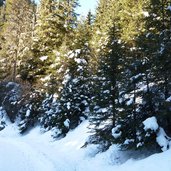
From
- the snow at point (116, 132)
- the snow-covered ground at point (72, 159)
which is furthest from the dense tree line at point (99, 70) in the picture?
the snow-covered ground at point (72, 159)

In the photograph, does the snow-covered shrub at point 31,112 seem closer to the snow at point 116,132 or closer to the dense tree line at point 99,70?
the dense tree line at point 99,70

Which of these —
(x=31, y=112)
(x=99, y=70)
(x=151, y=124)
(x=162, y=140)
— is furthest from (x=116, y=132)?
(x=31, y=112)

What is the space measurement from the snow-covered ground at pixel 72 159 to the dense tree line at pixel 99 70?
878 mm

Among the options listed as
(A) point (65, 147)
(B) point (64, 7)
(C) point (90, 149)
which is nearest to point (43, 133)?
(A) point (65, 147)

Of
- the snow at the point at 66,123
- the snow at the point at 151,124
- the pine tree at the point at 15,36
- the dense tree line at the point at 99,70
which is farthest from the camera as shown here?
the pine tree at the point at 15,36

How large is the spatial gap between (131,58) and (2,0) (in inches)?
3130

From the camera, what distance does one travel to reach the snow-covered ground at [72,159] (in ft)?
56.9

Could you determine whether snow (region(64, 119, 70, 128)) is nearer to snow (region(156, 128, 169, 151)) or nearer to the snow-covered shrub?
the snow-covered shrub

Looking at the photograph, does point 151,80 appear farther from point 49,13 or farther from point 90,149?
point 49,13

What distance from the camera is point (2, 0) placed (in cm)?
9500

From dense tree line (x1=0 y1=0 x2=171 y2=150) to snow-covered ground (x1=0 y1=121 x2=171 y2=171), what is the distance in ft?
2.88

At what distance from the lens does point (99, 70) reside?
24.0m

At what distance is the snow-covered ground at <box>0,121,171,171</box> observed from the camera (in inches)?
683

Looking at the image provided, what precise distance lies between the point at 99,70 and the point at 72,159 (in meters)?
5.83
